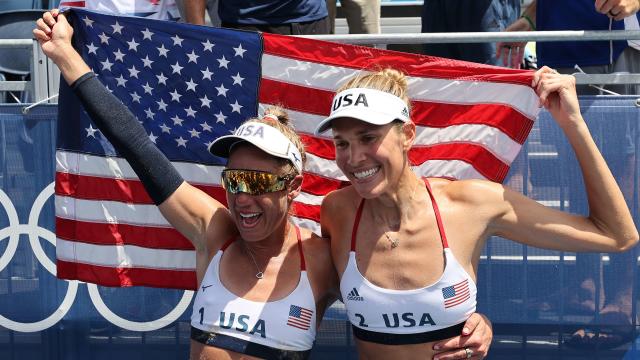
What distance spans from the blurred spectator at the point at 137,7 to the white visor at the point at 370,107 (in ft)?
6.98

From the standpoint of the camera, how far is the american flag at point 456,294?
378 centimetres

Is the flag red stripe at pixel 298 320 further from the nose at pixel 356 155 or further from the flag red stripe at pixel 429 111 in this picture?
the flag red stripe at pixel 429 111

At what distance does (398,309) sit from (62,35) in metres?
1.94

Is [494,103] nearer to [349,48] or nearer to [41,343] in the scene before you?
[349,48]

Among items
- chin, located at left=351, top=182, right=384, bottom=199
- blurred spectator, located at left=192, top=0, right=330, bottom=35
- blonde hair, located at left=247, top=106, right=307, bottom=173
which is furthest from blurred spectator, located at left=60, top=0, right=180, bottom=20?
chin, located at left=351, top=182, right=384, bottom=199

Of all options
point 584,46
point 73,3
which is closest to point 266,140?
point 584,46

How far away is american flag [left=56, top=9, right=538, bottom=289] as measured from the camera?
175 inches

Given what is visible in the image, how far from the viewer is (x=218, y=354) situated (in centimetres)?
388

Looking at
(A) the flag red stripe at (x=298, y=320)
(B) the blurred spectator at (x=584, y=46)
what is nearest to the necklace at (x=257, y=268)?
(A) the flag red stripe at (x=298, y=320)

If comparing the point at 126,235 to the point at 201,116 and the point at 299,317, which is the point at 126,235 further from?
the point at 299,317

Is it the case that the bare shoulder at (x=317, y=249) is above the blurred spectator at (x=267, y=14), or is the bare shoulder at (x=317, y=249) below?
below

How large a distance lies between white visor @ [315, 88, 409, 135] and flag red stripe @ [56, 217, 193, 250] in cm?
127

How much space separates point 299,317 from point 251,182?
0.60m

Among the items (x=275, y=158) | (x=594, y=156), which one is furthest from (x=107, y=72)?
(x=594, y=156)
